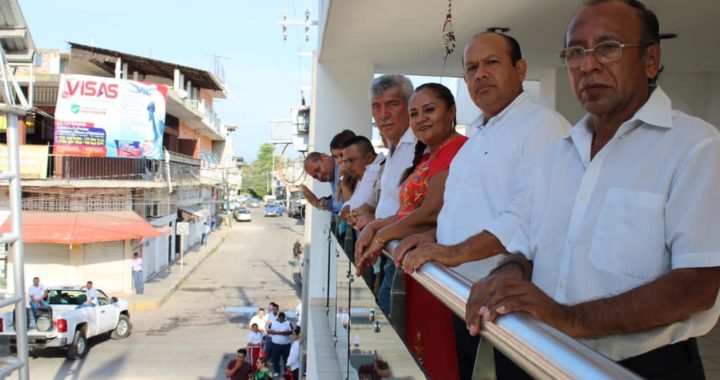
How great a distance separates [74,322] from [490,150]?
14.9m

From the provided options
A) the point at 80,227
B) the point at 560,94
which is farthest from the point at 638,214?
the point at 80,227

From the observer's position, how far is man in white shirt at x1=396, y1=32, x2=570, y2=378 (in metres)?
2.37

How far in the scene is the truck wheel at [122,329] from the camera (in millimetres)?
17438

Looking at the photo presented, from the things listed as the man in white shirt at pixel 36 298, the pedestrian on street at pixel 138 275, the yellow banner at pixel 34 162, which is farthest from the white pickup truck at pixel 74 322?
the yellow banner at pixel 34 162

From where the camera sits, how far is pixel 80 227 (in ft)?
73.6

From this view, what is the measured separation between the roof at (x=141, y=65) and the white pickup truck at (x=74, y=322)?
585 inches

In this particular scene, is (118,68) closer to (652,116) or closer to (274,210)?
(652,116)

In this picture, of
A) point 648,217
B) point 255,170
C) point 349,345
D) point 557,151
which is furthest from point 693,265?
point 255,170

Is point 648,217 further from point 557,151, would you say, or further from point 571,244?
point 557,151

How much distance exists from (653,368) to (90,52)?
99.2ft

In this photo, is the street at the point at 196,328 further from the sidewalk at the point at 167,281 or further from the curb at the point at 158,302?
the sidewalk at the point at 167,281

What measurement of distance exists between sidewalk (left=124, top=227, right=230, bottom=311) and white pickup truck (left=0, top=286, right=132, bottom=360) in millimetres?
4701

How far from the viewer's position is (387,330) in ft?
8.98

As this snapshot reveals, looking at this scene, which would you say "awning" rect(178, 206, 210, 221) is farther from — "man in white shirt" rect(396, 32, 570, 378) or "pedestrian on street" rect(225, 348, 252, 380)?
"man in white shirt" rect(396, 32, 570, 378)
